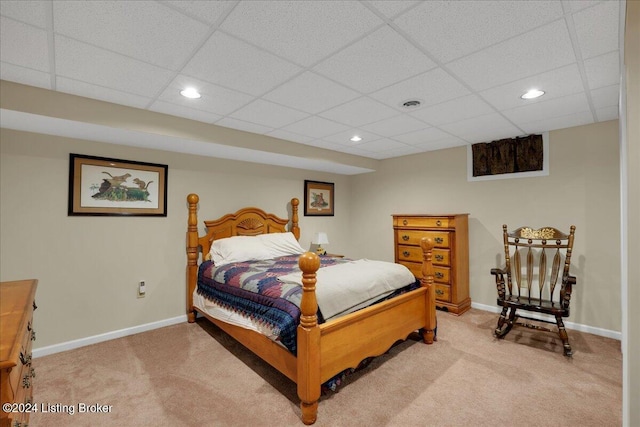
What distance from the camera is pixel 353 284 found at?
2.45 meters

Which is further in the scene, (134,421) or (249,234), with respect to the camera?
(249,234)

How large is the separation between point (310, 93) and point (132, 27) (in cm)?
124

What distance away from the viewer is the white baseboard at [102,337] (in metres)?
2.77

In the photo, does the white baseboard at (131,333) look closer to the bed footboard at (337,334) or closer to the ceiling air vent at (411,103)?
the bed footboard at (337,334)

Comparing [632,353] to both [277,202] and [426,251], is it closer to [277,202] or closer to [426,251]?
[426,251]

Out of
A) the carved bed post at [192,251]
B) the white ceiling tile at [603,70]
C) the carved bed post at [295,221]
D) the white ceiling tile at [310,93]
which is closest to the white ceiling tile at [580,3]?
the white ceiling tile at [603,70]

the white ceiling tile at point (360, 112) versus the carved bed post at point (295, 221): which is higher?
the white ceiling tile at point (360, 112)

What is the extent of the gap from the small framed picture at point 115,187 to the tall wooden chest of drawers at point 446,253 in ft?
10.6

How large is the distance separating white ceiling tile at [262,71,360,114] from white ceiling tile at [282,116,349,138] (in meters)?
0.35

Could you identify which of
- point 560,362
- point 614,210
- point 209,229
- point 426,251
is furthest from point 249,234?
point 614,210

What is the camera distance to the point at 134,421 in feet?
6.24

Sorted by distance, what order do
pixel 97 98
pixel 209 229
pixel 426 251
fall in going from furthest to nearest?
1. pixel 209 229
2. pixel 426 251
3. pixel 97 98

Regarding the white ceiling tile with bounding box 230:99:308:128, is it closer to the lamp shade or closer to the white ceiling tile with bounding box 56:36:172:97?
the white ceiling tile with bounding box 56:36:172:97

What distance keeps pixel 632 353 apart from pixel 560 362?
2.00 metres
